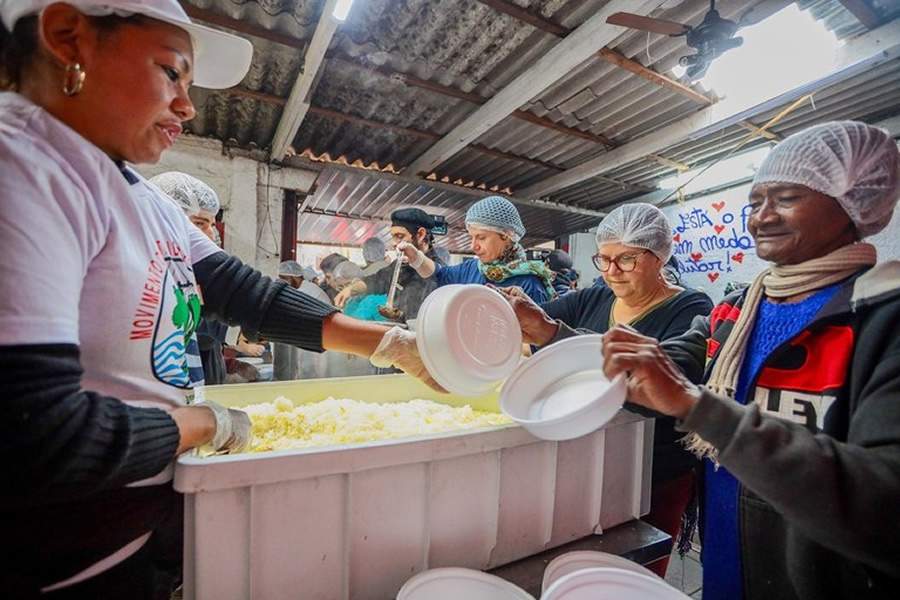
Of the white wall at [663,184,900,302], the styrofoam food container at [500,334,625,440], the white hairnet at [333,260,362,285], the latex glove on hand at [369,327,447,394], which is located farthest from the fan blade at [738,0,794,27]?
→ the white hairnet at [333,260,362,285]

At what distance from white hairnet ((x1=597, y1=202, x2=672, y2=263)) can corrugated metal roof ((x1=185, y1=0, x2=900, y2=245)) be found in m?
1.95

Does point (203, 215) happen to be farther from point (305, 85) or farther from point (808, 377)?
point (808, 377)

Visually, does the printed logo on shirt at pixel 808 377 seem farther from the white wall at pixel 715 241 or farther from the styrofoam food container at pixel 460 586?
the white wall at pixel 715 241

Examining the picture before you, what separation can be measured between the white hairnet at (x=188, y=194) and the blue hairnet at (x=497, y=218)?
5.73ft

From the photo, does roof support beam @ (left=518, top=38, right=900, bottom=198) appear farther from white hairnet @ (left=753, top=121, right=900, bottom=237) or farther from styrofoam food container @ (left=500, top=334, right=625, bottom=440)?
styrofoam food container @ (left=500, top=334, right=625, bottom=440)

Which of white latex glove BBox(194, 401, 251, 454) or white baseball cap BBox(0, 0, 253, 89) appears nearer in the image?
white baseball cap BBox(0, 0, 253, 89)

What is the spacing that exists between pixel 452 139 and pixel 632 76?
2041 millimetres

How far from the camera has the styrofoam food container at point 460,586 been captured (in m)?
0.95

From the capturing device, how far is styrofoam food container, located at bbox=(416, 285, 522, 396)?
1195 millimetres

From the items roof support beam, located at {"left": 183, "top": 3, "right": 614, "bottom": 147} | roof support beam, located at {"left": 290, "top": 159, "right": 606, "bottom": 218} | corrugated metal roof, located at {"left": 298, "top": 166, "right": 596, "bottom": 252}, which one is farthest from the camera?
corrugated metal roof, located at {"left": 298, "top": 166, "right": 596, "bottom": 252}

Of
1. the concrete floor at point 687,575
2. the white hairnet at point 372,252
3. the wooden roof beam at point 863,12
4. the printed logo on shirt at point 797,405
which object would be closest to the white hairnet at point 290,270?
the white hairnet at point 372,252

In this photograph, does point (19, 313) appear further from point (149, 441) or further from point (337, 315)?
point (337, 315)

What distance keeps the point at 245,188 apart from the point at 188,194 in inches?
136

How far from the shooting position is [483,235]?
3.10 m
